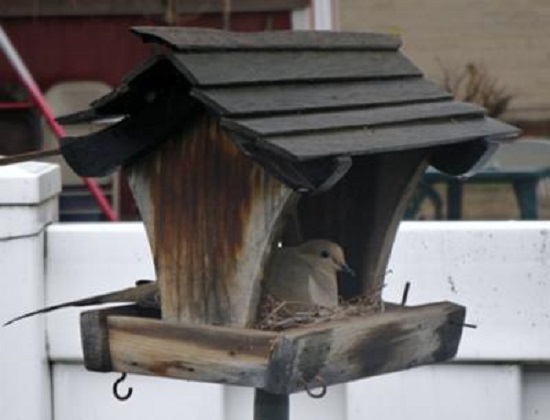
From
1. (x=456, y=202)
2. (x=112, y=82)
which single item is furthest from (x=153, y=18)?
(x=456, y=202)

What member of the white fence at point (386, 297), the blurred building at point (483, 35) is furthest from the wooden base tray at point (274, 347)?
the blurred building at point (483, 35)

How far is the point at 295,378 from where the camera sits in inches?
101

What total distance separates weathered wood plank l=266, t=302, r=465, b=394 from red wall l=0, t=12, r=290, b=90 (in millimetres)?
5842

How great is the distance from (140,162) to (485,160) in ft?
2.12

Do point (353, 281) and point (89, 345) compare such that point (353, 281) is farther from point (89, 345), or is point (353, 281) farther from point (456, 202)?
point (456, 202)

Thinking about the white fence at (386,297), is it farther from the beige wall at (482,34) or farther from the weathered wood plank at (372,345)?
the beige wall at (482,34)

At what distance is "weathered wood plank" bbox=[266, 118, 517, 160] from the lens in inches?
97.1

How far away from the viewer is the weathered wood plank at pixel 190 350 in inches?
103

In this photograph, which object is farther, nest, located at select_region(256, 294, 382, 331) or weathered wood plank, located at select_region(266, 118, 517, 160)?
nest, located at select_region(256, 294, 382, 331)

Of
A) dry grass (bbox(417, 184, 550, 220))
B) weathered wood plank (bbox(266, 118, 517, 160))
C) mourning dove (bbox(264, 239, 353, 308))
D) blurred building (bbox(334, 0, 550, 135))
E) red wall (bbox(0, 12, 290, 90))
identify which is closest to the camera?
weathered wood plank (bbox(266, 118, 517, 160))

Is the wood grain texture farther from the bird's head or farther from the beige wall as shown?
the beige wall

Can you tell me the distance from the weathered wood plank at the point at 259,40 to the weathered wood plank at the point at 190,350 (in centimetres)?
46

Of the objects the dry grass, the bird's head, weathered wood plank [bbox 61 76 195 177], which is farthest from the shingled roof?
the dry grass

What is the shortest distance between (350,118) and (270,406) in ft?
1.65
